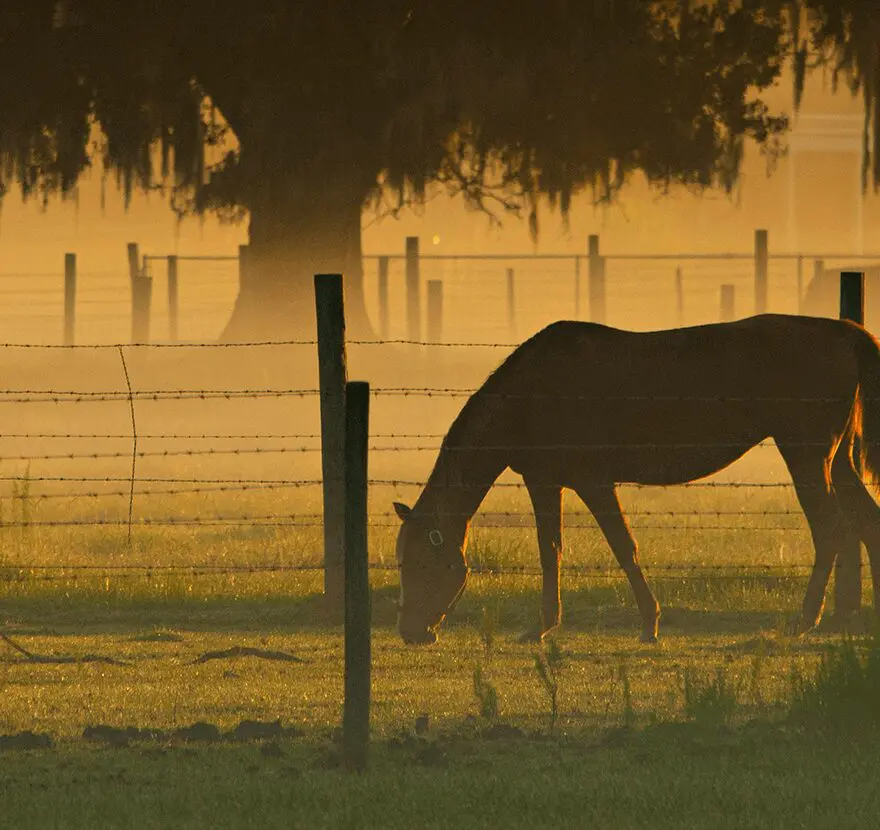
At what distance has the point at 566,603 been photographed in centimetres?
1173

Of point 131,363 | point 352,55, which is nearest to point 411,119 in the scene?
point 352,55

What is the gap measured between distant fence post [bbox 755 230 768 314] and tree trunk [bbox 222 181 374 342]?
6970mm

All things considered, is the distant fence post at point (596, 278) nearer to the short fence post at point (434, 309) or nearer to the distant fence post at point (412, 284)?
the short fence post at point (434, 309)

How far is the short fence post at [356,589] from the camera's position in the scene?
698 centimetres

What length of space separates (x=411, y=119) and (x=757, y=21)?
370cm

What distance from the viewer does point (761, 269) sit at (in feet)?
103

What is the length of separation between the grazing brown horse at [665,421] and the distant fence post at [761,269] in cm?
1968

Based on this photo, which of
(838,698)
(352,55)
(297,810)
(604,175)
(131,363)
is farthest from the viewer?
(131,363)

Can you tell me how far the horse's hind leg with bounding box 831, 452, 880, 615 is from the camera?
1112 centimetres

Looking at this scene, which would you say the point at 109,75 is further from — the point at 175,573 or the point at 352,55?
the point at 175,573

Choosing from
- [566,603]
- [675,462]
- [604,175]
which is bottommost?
[566,603]

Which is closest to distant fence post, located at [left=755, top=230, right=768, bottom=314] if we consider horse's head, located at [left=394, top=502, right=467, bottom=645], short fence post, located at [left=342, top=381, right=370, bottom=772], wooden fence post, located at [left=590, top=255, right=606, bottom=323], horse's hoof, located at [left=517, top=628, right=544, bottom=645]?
wooden fence post, located at [left=590, top=255, right=606, bottom=323]

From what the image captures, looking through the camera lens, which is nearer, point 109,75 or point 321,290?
point 321,290

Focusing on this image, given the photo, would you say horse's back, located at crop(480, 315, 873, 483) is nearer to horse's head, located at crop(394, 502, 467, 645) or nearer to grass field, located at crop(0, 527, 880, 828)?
horse's head, located at crop(394, 502, 467, 645)
